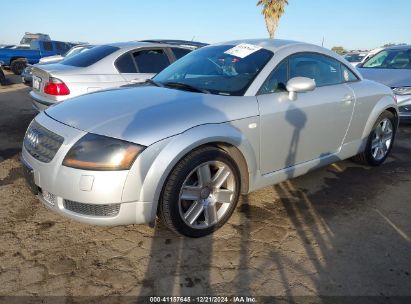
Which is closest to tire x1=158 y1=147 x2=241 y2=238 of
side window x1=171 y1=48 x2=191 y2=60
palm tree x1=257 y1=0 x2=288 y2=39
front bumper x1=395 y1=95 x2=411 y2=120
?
side window x1=171 y1=48 x2=191 y2=60

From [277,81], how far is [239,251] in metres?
1.58

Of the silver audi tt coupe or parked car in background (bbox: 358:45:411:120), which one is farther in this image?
parked car in background (bbox: 358:45:411:120)

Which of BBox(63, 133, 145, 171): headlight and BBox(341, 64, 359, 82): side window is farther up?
BBox(341, 64, 359, 82): side window

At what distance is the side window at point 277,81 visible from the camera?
3232 millimetres

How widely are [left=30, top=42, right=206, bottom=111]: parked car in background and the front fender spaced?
252 cm

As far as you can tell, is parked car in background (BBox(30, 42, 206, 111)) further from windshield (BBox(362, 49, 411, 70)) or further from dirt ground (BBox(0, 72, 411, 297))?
windshield (BBox(362, 49, 411, 70))

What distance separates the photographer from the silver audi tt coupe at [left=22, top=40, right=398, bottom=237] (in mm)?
2494

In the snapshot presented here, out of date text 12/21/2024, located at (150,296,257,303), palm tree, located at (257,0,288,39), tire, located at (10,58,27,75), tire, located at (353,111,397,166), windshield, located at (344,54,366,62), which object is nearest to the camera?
date text 12/21/2024, located at (150,296,257,303)

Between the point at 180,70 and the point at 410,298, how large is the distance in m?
2.82

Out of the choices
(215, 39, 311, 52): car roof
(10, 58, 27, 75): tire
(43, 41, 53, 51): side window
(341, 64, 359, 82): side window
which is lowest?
(10, 58, 27, 75): tire

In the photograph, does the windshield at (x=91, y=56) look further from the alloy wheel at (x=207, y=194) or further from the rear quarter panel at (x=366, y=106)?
the rear quarter panel at (x=366, y=106)

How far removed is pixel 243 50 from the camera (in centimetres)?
361

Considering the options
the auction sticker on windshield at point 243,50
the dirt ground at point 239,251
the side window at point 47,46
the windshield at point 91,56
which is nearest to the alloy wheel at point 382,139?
the dirt ground at point 239,251

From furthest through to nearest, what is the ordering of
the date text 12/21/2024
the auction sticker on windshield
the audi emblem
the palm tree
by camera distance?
the palm tree
the auction sticker on windshield
the audi emblem
the date text 12/21/2024
